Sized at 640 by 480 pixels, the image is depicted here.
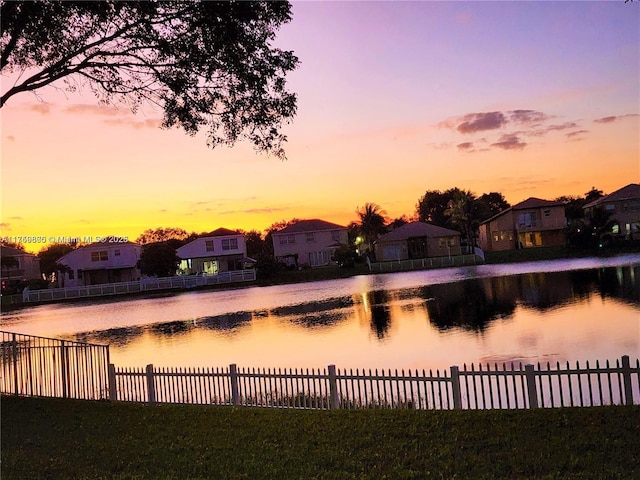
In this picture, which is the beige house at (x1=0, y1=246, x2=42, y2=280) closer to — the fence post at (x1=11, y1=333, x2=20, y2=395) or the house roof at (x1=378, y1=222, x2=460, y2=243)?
the house roof at (x1=378, y1=222, x2=460, y2=243)

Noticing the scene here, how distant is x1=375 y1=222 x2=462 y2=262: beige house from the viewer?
8688cm

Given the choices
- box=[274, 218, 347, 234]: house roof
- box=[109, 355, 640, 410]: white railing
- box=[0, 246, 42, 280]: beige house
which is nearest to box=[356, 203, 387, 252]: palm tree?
box=[274, 218, 347, 234]: house roof

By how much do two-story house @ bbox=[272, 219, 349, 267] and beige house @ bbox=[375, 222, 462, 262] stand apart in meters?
6.91

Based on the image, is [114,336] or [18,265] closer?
Answer: [114,336]

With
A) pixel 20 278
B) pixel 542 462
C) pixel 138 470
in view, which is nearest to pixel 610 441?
pixel 542 462

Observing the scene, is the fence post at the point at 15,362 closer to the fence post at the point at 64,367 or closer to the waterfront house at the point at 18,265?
the fence post at the point at 64,367

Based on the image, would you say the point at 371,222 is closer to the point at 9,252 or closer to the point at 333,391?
the point at 9,252

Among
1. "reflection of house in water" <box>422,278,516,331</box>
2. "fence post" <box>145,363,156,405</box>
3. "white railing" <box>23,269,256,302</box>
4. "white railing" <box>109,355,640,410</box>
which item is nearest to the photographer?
"white railing" <box>109,355,640,410</box>

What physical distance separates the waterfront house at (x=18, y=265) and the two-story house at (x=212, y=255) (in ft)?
89.2

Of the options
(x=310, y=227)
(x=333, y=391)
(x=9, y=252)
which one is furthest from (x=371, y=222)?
(x=333, y=391)

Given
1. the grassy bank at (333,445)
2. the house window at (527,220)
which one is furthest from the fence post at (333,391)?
the house window at (527,220)

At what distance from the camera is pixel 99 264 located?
87.8m

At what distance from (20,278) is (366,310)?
8102 cm

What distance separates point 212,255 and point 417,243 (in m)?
29.1
